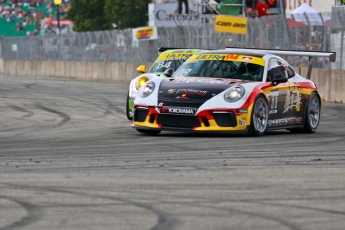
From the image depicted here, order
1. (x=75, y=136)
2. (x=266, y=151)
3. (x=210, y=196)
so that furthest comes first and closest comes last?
(x=75, y=136) → (x=266, y=151) → (x=210, y=196)

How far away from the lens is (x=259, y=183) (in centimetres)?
763

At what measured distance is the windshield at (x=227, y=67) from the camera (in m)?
13.6

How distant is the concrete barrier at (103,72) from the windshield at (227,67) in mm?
10621

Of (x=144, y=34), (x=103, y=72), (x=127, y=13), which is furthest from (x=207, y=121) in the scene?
(x=127, y=13)

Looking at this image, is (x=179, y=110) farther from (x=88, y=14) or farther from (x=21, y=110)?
(x=88, y=14)

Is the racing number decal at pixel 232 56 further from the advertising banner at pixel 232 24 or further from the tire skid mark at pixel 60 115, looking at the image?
the advertising banner at pixel 232 24

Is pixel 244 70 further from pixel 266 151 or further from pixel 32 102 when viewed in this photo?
pixel 32 102

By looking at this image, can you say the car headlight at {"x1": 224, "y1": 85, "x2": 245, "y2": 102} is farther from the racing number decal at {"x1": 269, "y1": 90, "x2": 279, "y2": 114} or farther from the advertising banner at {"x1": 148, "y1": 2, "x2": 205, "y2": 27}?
the advertising banner at {"x1": 148, "y1": 2, "x2": 205, "y2": 27}

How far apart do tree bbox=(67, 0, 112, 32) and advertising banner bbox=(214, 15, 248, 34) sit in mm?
49058

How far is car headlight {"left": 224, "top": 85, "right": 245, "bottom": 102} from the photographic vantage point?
12.7 metres

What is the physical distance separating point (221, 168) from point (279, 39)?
20.0 meters

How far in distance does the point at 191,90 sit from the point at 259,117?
1.04 metres

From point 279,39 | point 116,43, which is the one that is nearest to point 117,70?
point 116,43

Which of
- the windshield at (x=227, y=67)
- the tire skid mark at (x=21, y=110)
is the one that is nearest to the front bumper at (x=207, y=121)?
the windshield at (x=227, y=67)
